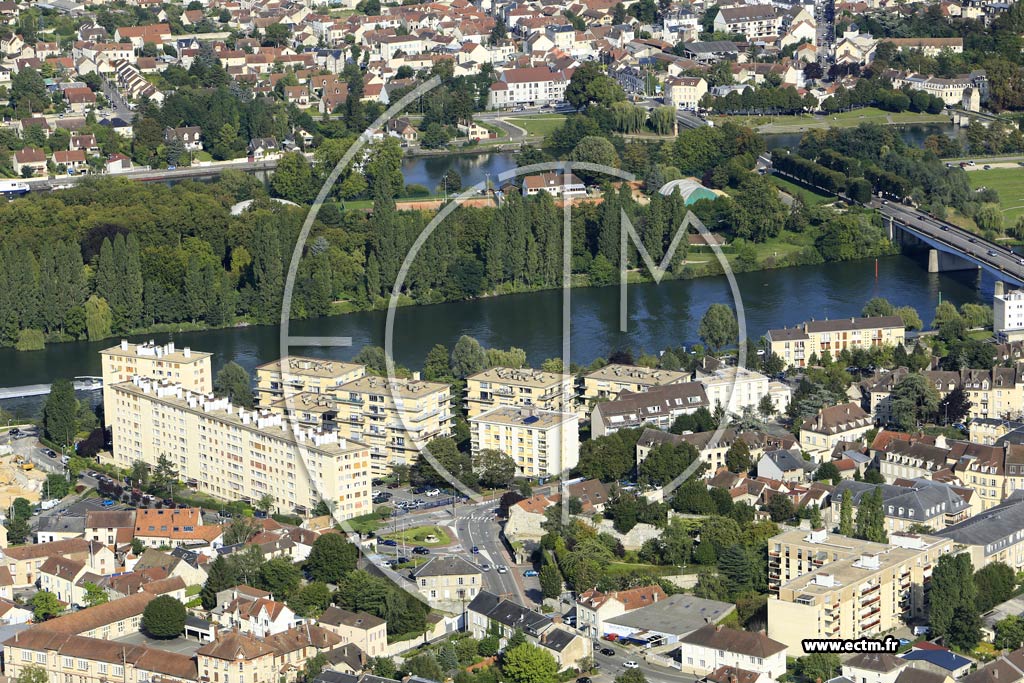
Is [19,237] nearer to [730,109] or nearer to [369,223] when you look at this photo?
[369,223]

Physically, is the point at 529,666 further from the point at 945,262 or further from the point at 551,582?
the point at 945,262

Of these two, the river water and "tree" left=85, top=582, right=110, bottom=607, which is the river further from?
"tree" left=85, top=582, right=110, bottom=607

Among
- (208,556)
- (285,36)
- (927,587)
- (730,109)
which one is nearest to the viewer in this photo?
(927,587)

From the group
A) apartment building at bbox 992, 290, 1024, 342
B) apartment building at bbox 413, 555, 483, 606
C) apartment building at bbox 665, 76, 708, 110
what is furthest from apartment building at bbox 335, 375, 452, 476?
apartment building at bbox 665, 76, 708, 110

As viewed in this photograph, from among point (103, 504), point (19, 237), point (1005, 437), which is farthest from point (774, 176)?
point (103, 504)

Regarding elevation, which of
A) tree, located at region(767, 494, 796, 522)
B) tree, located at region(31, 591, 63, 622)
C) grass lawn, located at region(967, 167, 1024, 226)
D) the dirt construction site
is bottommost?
tree, located at region(31, 591, 63, 622)

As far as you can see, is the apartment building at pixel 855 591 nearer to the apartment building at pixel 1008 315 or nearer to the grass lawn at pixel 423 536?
the grass lawn at pixel 423 536

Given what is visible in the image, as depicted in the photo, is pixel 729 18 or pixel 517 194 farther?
pixel 729 18
